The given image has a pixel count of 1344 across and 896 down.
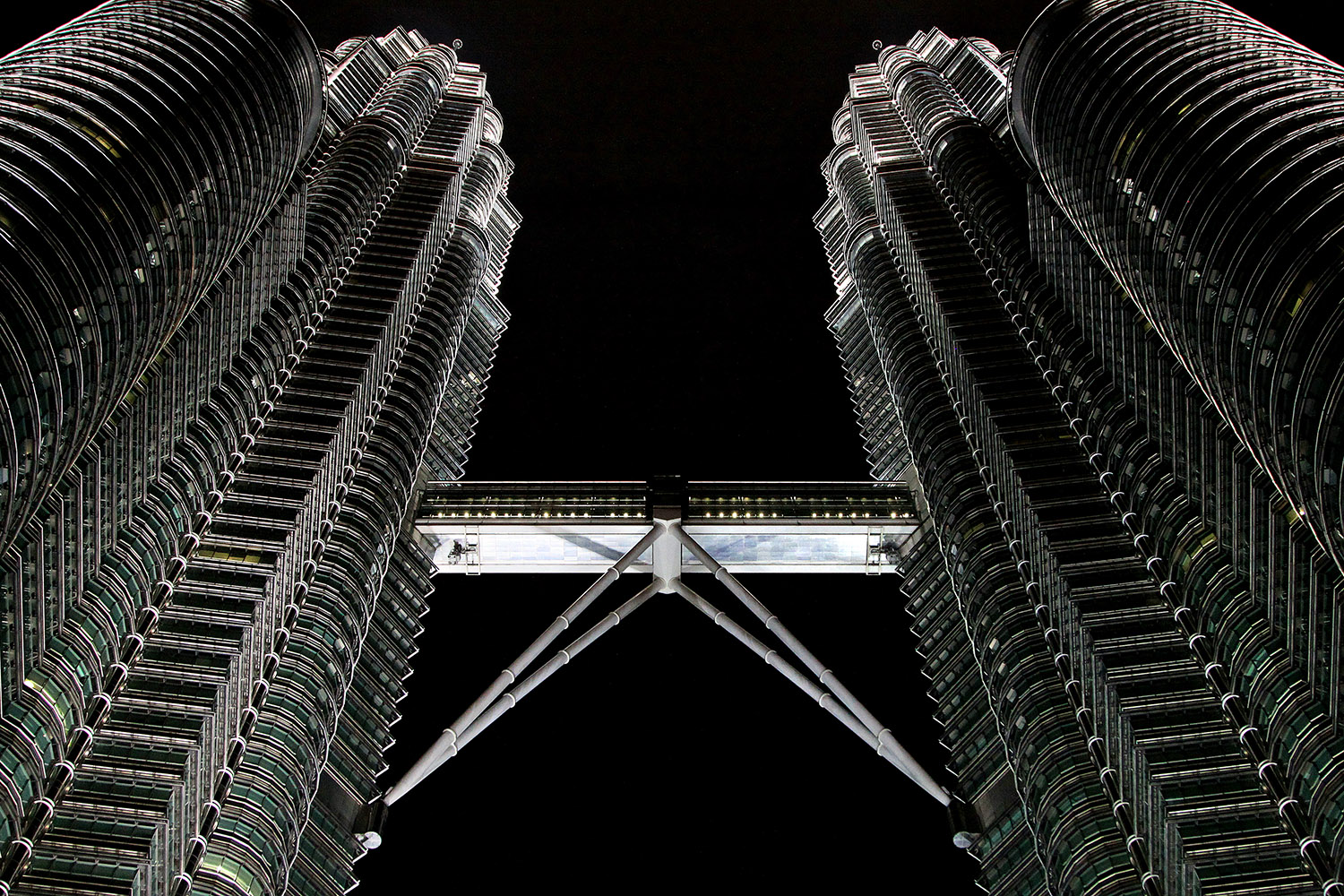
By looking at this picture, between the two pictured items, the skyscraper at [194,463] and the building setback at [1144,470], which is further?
the skyscraper at [194,463]

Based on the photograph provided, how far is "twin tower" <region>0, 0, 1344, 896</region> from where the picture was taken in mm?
75938

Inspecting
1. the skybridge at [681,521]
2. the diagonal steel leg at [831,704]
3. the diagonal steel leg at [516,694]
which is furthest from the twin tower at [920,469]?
the diagonal steel leg at [516,694]

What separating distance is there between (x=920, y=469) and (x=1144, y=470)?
2750cm

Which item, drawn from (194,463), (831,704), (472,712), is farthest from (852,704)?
(194,463)

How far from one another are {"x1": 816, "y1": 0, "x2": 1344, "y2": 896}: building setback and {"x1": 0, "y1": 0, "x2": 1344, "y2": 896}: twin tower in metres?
0.32

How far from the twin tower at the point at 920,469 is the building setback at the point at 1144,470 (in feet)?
1.06

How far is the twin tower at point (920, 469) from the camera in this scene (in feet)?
249

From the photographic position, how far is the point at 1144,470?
348ft

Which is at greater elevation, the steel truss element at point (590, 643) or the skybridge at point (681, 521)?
the skybridge at point (681, 521)

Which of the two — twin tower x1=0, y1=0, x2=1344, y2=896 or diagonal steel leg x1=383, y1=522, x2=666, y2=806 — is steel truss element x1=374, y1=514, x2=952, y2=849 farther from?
twin tower x1=0, y1=0, x2=1344, y2=896

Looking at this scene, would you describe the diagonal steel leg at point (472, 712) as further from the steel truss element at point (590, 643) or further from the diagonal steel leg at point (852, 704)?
the diagonal steel leg at point (852, 704)

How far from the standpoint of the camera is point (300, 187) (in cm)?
15125

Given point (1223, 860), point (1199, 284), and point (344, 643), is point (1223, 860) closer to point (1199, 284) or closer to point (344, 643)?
point (1199, 284)

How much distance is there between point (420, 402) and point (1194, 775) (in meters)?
84.9
